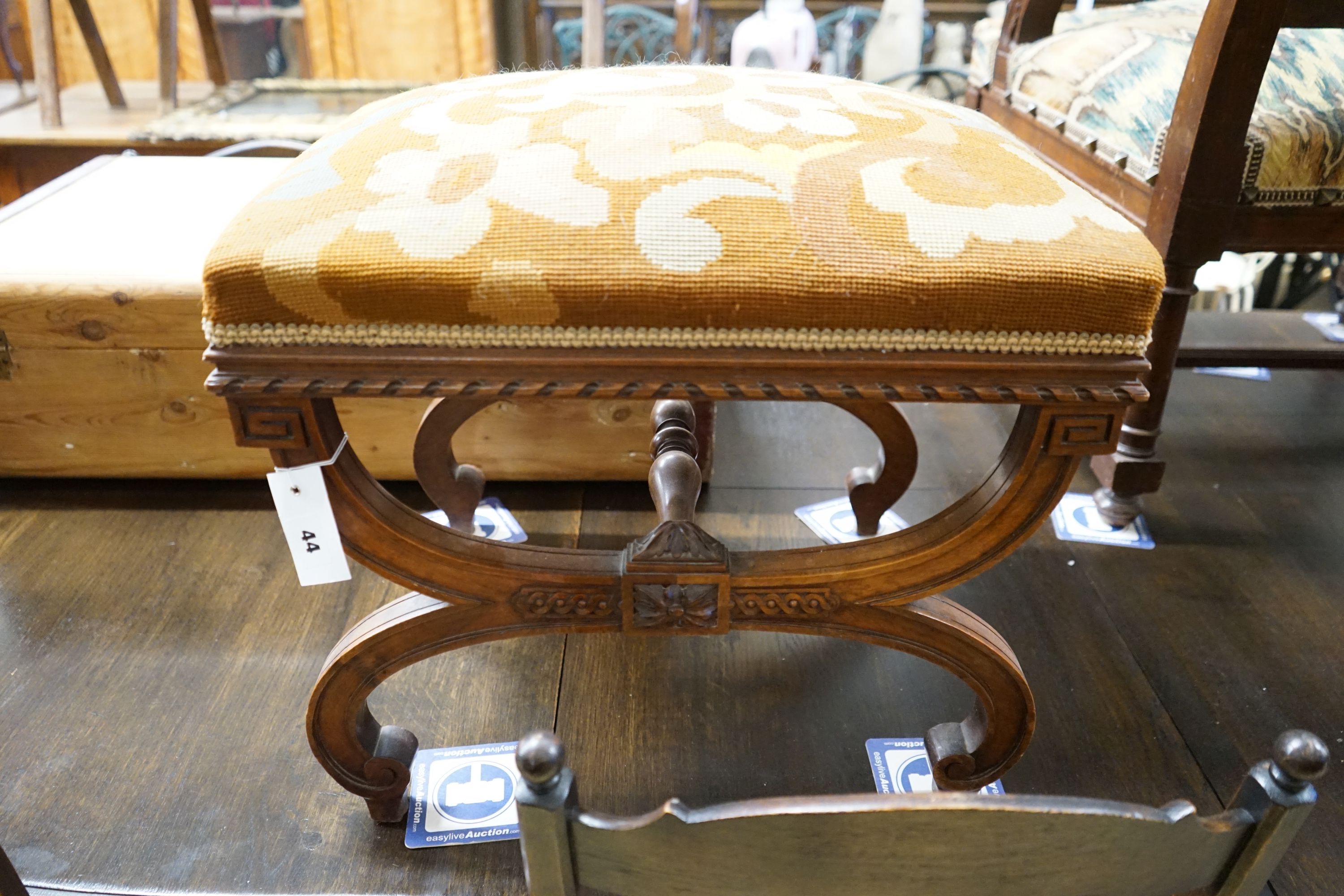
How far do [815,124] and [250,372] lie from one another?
385mm

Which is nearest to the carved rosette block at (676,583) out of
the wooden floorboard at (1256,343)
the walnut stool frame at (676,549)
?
the walnut stool frame at (676,549)

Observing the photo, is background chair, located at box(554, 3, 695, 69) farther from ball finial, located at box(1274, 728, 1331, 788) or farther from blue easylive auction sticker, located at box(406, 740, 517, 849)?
ball finial, located at box(1274, 728, 1331, 788)

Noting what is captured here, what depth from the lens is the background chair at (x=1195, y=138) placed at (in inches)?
31.4

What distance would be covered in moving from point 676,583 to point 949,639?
20 cm

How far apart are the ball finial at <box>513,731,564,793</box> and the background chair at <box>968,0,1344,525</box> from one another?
0.78 m

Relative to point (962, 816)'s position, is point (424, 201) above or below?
above

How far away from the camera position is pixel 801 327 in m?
0.50

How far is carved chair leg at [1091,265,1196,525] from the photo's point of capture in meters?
0.91

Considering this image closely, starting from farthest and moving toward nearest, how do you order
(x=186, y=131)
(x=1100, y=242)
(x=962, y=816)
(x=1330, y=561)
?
(x=186, y=131), (x=1330, y=561), (x=1100, y=242), (x=962, y=816)

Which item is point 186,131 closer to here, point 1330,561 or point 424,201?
point 424,201

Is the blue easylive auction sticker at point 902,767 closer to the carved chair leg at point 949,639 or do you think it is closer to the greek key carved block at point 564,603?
the carved chair leg at point 949,639

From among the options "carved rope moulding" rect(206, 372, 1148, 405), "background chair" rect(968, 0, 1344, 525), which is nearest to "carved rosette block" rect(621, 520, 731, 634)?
"carved rope moulding" rect(206, 372, 1148, 405)

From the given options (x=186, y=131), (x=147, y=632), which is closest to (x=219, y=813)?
(x=147, y=632)

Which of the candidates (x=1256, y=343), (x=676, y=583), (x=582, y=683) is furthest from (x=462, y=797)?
(x=1256, y=343)
